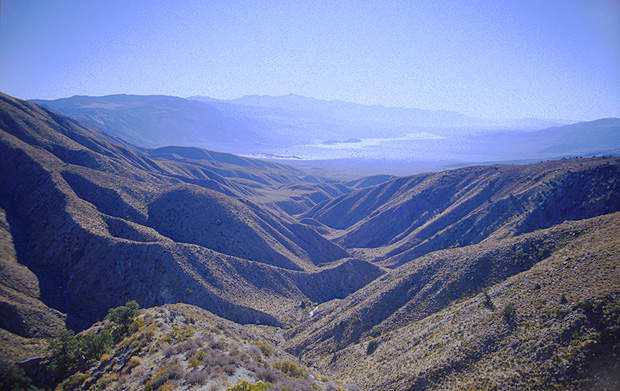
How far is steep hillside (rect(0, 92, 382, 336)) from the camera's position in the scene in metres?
39.6

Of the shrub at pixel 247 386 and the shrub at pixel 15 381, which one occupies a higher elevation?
the shrub at pixel 247 386

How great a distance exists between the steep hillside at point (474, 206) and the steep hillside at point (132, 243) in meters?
20.0

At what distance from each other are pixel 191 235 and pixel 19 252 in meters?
23.7

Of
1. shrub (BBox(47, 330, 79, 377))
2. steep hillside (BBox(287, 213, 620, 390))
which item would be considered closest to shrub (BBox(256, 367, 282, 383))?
steep hillside (BBox(287, 213, 620, 390))

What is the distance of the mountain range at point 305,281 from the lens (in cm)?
1986

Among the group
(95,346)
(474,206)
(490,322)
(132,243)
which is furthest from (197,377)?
(474,206)

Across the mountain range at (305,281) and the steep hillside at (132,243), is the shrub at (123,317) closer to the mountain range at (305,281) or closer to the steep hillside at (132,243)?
the mountain range at (305,281)

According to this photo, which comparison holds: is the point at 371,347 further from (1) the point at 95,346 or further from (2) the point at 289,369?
(1) the point at 95,346

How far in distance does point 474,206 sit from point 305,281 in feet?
155

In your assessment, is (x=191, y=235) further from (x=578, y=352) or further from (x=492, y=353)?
(x=578, y=352)

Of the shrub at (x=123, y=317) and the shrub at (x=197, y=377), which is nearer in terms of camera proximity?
the shrub at (x=197, y=377)

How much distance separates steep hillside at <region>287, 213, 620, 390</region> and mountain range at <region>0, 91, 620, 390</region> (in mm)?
139

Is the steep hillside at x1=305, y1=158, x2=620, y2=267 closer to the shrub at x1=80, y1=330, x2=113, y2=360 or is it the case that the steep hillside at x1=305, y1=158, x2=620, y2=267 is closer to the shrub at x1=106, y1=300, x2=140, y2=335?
the shrub at x1=106, y1=300, x2=140, y2=335

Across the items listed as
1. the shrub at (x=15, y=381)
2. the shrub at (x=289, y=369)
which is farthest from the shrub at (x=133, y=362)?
the shrub at (x=289, y=369)
